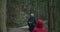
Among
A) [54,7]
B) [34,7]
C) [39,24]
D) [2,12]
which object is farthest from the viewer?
[34,7]

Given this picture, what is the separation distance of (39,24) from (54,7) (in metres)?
0.48

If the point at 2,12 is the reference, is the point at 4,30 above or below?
below

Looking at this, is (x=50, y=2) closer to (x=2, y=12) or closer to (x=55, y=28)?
(x=55, y=28)

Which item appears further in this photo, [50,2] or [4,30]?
[4,30]

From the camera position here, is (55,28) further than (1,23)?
No

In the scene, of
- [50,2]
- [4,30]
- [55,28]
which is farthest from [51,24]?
[4,30]

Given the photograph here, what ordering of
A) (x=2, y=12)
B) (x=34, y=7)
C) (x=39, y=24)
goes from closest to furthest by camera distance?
(x=39, y=24), (x=2, y=12), (x=34, y=7)

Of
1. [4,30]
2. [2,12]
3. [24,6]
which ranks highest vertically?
[2,12]

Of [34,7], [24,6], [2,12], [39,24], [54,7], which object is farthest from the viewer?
[24,6]

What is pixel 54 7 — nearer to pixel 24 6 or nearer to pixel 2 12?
pixel 2 12

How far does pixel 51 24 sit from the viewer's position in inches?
150

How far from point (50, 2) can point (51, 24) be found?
396 millimetres

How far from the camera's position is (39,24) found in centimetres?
363

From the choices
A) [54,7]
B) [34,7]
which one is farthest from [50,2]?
[34,7]
